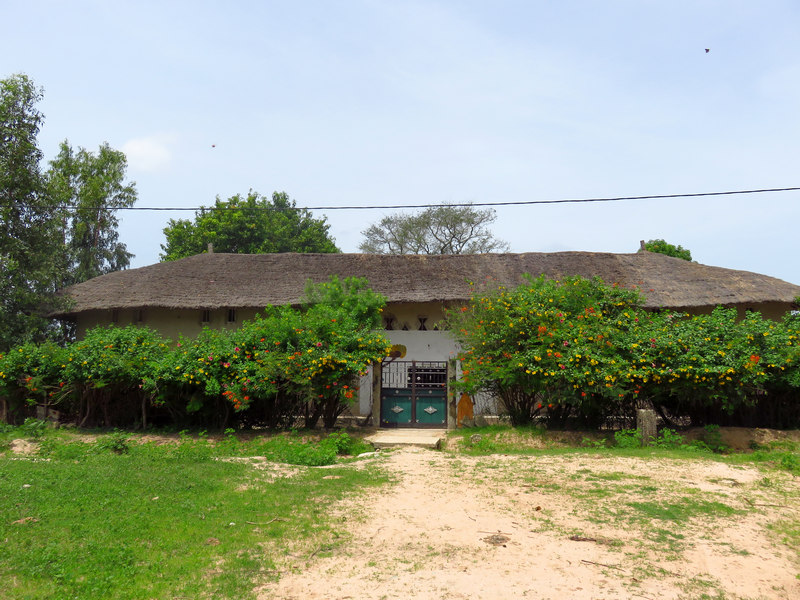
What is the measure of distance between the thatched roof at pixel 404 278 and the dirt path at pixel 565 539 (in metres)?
7.95

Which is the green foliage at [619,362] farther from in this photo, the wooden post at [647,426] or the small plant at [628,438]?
the small plant at [628,438]

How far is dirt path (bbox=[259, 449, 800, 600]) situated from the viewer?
446cm

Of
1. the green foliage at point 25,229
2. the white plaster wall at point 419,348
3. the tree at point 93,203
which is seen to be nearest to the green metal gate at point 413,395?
the white plaster wall at point 419,348

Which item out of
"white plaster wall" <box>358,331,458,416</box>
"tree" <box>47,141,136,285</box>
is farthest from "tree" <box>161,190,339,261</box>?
"white plaster wall" <box>358,331,458,416</box>

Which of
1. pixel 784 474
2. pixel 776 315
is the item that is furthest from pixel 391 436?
pixel 776 315

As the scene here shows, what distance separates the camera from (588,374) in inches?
413

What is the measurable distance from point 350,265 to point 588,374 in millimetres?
9250

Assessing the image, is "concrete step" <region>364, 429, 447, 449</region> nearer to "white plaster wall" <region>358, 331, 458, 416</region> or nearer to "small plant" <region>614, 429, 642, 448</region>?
"white plaster wall" <region>358, 331, 458, 416</region>

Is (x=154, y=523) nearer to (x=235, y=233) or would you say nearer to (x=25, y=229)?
(x=25, y=229)

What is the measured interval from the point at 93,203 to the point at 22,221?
10212 mm

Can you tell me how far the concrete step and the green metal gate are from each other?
1.81 ft

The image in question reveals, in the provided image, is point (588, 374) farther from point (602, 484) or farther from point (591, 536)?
point (591, 536)

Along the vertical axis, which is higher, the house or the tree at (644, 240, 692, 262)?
the tree at (644, 240, 692, 262)

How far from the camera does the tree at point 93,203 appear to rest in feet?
81.9
